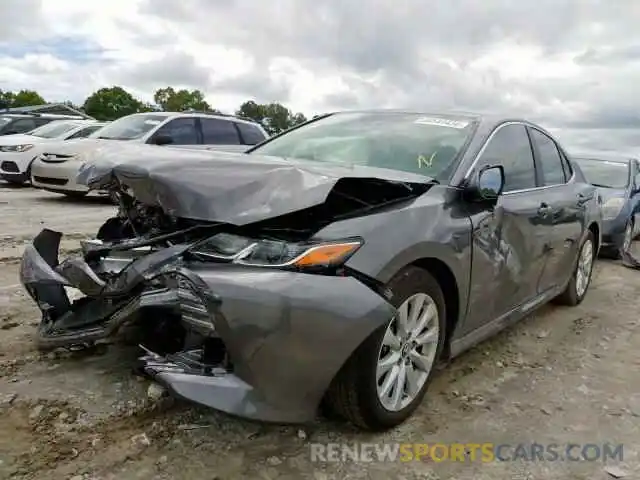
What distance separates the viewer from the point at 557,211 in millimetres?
4312

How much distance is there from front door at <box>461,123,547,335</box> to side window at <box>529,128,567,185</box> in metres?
0.20

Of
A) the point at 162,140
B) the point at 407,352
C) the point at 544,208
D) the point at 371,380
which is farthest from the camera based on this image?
the point at 162,140

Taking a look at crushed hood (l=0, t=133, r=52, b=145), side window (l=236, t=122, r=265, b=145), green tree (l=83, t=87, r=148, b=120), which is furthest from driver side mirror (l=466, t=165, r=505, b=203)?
green tree (l=83, t=87, r=148, b=120)

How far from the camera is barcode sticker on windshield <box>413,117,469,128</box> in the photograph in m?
3.78

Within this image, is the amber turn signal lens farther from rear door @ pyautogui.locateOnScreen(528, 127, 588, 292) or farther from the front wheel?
the front wheel

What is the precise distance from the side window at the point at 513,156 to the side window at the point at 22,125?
14.3 meters

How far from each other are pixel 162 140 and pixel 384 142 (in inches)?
279

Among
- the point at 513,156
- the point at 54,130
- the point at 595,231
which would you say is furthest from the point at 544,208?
the point at 54,130

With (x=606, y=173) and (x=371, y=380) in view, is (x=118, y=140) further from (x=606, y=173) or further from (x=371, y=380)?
(x=371, y=380)

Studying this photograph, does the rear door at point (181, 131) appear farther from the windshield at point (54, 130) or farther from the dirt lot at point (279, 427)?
the dirt lot at point (279, 427)

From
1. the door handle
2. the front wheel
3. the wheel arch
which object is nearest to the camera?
the door handle

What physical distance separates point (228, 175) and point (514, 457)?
179cm

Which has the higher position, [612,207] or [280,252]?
[280,252]

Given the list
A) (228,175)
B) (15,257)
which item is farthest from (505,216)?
(15,257)
